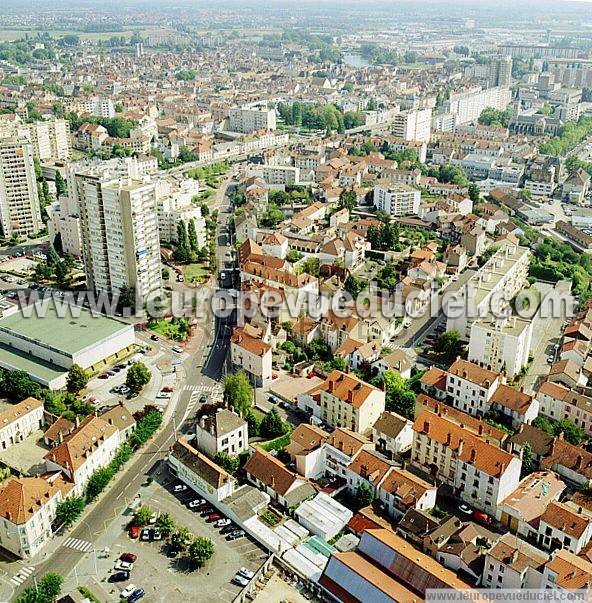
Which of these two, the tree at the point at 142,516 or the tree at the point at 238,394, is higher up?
the tree at the point at 238,394

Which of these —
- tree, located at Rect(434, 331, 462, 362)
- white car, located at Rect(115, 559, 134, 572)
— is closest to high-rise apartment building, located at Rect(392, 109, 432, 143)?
tree, located at Rect(434, 331, 462, 362)

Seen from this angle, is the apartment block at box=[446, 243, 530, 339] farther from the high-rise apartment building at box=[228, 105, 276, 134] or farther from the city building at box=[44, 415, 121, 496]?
the high-rise apartment building at box=[228, 105, 276, 134]

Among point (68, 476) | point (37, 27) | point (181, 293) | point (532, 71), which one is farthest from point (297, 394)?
point (37, 27)

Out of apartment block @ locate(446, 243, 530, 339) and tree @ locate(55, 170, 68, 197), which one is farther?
tree @ locate(55, 170, 68, 197)

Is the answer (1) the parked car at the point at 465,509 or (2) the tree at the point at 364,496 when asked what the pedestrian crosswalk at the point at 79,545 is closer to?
(2) the tree at the point at 364,496

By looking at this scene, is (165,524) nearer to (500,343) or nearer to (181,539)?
(181,539)

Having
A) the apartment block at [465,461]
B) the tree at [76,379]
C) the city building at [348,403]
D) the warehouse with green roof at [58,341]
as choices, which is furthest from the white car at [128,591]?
the warehouse with green roof at [58,341]
